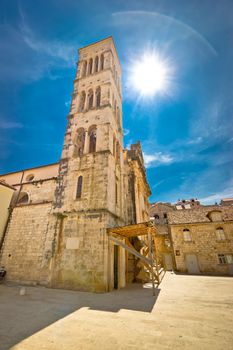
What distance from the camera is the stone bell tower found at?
9.44 m

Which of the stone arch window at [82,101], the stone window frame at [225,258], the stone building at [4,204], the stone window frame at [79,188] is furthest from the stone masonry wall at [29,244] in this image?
the stone window frame at [225,258]

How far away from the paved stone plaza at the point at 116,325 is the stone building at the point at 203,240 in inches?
573

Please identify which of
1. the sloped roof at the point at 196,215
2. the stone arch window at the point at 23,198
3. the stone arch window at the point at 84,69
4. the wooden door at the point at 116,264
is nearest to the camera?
the wooden door at the point at 116,264

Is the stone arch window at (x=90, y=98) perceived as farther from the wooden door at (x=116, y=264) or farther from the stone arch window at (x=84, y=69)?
the wooden door at (x=116, y=264)

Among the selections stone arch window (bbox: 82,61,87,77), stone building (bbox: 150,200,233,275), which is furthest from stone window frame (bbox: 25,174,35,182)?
stone building (bbox: 150,200,233,275)

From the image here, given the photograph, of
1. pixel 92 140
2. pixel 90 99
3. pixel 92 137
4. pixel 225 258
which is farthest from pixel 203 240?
pixel 90 99

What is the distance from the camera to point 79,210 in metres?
11.0

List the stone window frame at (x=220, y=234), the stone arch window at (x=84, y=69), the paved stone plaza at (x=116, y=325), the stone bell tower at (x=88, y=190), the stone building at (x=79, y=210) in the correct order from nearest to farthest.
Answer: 1. the paved stone plaza at (x=116, y=325)
2. the stone bell tower at (x=88, y=190)
3. the stone building at (x=79, y=210)
4. the stone arch window at (x=84, y=69)
5. the stone window frame at (x=220, y=234)

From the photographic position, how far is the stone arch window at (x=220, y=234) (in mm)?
19170

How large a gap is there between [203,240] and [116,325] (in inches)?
749

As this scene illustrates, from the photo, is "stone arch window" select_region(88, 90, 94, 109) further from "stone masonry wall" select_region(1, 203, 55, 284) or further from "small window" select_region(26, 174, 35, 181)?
"stone masonry wall" select_region(1, 203, 55, 284)

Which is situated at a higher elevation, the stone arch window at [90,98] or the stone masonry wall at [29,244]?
the stone arch window at [90,98]

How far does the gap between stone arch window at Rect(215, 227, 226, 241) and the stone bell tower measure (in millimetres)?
13511

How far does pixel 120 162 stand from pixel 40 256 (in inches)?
386
